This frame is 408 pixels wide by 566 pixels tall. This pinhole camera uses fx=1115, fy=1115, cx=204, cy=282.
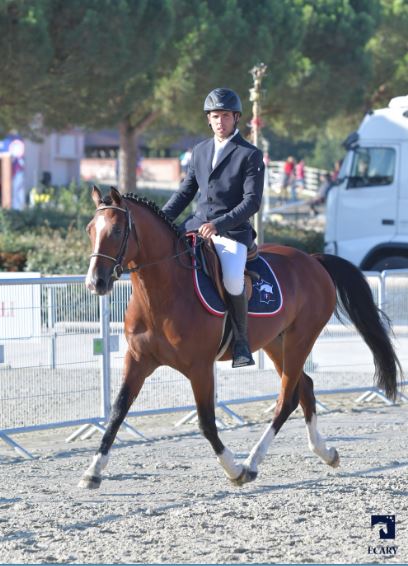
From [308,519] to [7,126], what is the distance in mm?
22257

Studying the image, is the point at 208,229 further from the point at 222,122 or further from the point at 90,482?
the point at 90,482

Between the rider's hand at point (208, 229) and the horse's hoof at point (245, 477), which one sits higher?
the rider's hand at point (208, 229)

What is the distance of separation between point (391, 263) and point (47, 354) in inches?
469

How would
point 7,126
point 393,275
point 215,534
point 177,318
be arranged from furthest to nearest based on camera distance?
point 7,126 < point 393,275 < point 177,318 < point 215,534

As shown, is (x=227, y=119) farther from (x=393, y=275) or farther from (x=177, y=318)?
(x=393, y=275)

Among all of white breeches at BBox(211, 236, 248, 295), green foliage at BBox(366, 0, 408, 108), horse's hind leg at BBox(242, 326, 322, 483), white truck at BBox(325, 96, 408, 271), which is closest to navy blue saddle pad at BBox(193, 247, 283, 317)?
white breeches at BBox(211, 236, 248, 295)

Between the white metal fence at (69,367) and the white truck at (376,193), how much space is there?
9.19m

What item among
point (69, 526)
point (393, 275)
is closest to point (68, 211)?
point (393, 275)

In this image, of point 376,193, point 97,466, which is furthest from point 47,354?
point 376,193

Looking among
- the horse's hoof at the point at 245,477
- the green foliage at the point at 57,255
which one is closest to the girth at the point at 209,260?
the horse's hoof at the point at 245,477

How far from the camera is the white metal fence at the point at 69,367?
9.98 m

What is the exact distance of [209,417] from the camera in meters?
8.00

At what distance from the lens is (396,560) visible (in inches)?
235

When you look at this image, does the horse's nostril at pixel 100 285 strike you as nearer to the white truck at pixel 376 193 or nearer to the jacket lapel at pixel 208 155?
the jacket lapel at pixel 208 155
